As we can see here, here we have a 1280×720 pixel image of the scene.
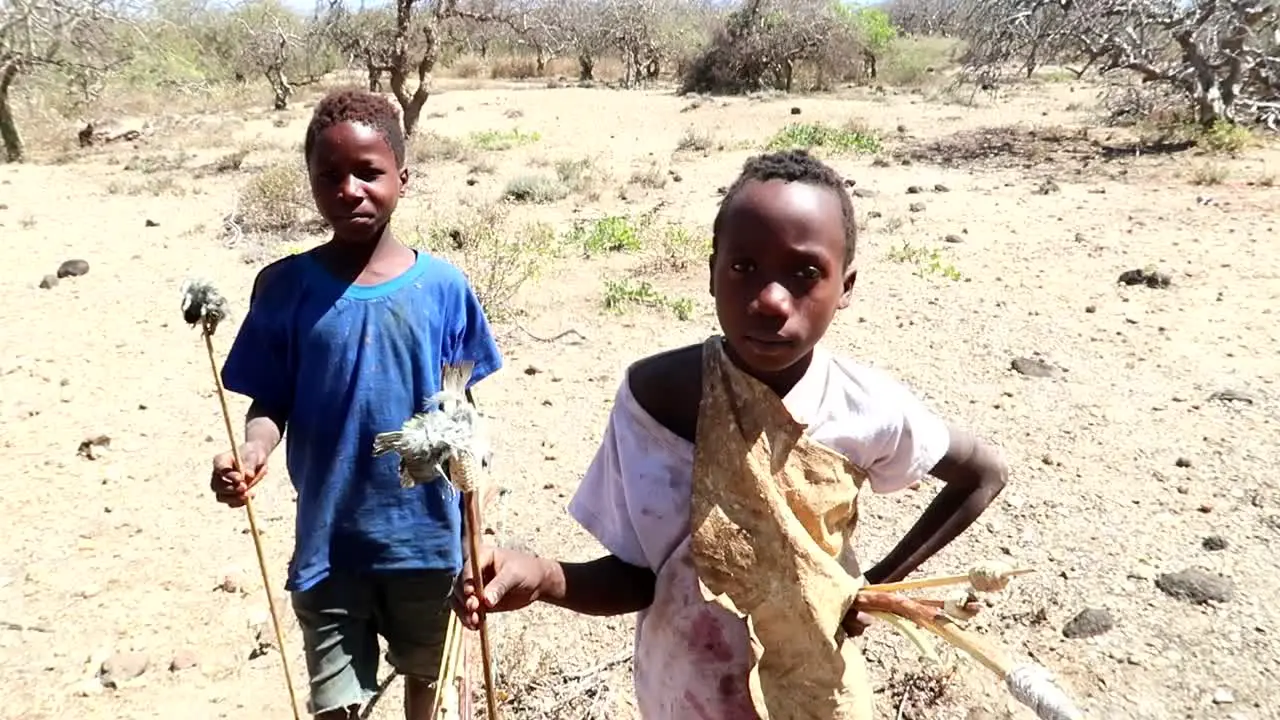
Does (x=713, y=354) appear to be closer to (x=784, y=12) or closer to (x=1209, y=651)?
(x=1209, y=651)

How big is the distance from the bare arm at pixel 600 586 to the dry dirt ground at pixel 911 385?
134 cm

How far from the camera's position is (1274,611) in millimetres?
2648

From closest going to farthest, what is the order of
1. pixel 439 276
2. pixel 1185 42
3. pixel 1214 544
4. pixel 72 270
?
1. pixel 439 276
2. pixel 1214 544
3. pixel 72 270
4. pixel 1185 42

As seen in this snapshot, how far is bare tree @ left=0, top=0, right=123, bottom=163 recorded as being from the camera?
12414 millimetres

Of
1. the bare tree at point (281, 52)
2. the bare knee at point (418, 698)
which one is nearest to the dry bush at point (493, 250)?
the bare knee at point (418, 698)

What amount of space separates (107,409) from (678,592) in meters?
4.46

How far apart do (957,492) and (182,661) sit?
2.49 meters

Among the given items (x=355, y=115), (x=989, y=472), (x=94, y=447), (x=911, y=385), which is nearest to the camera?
(x=989, y=472)

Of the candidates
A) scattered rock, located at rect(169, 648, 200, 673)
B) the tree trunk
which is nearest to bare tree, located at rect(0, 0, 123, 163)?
the tree trunk

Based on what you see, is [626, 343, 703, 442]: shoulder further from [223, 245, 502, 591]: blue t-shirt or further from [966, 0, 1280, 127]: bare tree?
[966, 0, 1280, 127]: bare tree

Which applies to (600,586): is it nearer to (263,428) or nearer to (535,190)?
(263,428)

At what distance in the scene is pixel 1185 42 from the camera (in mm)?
11258

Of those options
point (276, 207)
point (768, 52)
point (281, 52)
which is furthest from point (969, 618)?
point (768, 52)

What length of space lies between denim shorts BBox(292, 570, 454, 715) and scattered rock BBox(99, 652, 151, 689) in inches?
50.6
